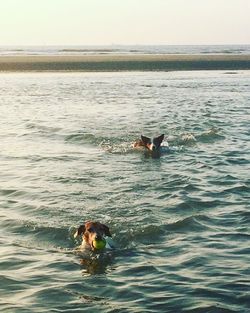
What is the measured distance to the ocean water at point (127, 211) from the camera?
9.08 m

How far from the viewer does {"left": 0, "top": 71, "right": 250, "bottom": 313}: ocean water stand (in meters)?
9.08

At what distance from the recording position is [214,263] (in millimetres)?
10164

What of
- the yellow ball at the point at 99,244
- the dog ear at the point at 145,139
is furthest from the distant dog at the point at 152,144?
the yellow ball at the point at 99,244

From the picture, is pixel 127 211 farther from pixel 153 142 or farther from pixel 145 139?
pixel 145 139

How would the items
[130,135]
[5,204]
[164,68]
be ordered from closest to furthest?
[5,204], [130,135], [164,68]

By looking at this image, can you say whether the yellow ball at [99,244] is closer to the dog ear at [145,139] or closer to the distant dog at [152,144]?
the distant dog at [152,144]

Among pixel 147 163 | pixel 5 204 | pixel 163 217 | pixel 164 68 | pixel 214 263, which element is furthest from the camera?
pixel 164 68

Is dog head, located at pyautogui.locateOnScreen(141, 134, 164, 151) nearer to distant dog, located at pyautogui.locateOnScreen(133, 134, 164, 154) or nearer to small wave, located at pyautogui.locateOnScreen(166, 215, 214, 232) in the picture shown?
distant dog, located at pyautogui.locateOnScreen(133, 134, 164, 154)

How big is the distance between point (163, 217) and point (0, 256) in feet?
12.6

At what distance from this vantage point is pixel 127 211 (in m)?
13.3

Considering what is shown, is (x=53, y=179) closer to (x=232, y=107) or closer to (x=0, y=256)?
(x=0, y=256)

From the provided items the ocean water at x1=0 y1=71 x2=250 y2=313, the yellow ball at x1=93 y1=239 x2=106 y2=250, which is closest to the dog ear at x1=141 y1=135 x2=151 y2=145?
the ocean water at x1=0 y1=71 x2=250 y2=313

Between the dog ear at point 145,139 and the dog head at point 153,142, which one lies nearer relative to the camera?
the dog head at point 153,142

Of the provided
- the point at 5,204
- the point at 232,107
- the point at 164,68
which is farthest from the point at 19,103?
the point at 164,68
